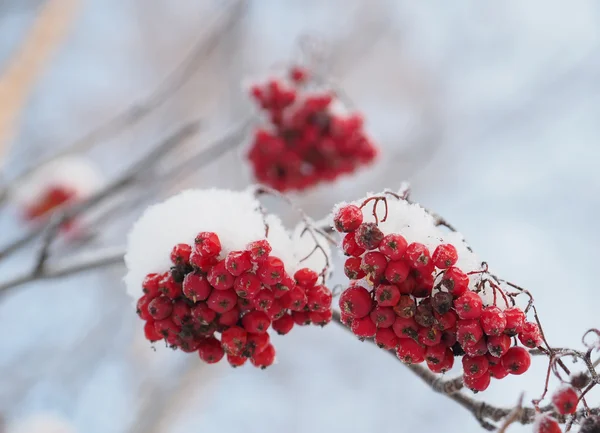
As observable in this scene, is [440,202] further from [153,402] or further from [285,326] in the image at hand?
[285,326]

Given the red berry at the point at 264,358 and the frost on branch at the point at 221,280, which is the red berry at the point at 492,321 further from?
the red berry at the point at 264,358

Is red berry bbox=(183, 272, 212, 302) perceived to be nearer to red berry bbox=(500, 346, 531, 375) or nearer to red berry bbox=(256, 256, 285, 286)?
red berry bbox=(256, 256, 285, 286)

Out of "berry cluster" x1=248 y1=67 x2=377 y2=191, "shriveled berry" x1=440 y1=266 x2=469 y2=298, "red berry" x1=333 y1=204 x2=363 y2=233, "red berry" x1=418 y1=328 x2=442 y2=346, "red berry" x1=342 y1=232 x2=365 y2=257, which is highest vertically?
"berry cluster" x1=248 y1=67 x2=377 y2=191

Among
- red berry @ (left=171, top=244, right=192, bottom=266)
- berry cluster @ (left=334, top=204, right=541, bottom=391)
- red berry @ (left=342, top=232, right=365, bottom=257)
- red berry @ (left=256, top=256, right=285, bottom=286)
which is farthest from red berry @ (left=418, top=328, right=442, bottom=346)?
red berry @ (left=171, top=244, right=192, bottom=266)

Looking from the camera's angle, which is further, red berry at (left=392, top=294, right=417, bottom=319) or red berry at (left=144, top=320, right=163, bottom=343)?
red berry at (left=144, top=320, right=163, bottom=343)

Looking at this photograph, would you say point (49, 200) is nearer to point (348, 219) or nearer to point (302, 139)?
point (302, 139)

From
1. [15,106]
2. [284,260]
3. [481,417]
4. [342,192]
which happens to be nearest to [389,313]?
[284,260]

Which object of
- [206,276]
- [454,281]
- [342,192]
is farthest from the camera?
[342,192]

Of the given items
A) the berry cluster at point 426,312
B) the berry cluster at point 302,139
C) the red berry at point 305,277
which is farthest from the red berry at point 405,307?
the berry cluster at point 302,139
